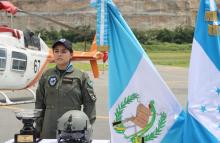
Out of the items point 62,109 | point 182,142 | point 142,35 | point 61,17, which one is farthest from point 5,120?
point 61,17

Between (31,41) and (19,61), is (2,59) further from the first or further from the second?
(31,41)

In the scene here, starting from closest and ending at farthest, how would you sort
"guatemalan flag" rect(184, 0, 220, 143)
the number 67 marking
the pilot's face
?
"guatemalan flag" rect(184, 0, 220, 143) → the pilot's face → the number 67 marking

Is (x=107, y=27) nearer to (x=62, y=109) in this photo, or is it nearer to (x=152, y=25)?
(x=62, y=109)

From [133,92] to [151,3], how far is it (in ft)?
214

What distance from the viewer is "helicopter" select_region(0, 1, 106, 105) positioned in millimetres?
12875

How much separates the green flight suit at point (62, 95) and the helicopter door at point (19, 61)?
8.48 m

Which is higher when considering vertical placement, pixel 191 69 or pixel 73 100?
pixel 191 69

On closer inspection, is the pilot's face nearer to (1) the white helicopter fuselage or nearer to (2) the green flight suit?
(2) the green flight suit

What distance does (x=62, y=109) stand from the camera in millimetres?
4688

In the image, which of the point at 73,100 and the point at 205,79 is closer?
the point at 205,79

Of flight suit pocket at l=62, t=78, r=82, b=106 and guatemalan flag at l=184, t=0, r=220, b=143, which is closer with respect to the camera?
guatemalan flag at l=184, t=0, r=220, b=143

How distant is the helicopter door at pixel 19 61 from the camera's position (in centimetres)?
1309

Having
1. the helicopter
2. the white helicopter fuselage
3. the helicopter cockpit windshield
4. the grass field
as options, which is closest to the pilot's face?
the helicopter

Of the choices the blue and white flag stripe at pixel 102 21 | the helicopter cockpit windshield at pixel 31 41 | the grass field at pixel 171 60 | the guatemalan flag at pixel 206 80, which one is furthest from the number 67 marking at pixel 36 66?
the grass field at pixel 171 60
